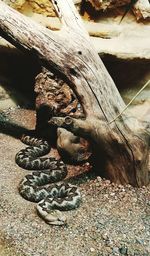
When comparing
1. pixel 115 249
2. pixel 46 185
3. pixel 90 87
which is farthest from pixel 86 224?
pixel 90 87

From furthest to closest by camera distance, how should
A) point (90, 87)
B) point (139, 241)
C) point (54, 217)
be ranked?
point (90, 87) → point (54, 217) → point (139, 241)

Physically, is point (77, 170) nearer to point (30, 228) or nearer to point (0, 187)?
point (0, 187)

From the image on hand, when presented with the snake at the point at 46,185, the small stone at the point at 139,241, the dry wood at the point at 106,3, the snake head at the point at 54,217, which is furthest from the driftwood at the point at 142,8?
the small stone at the point at 139,241

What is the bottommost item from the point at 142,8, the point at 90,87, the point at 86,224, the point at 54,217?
the point at 86,224

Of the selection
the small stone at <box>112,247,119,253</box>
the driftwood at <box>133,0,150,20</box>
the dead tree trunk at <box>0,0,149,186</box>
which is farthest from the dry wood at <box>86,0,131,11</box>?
the small stone at <box>112,247,119,253</box>

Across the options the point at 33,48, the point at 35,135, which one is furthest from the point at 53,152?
the point at 33,48

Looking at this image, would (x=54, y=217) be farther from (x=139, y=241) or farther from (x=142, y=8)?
(x=142, y=8)

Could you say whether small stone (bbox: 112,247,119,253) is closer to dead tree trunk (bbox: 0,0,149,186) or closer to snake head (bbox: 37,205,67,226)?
snake head (bbox: 37,205,67,226)
